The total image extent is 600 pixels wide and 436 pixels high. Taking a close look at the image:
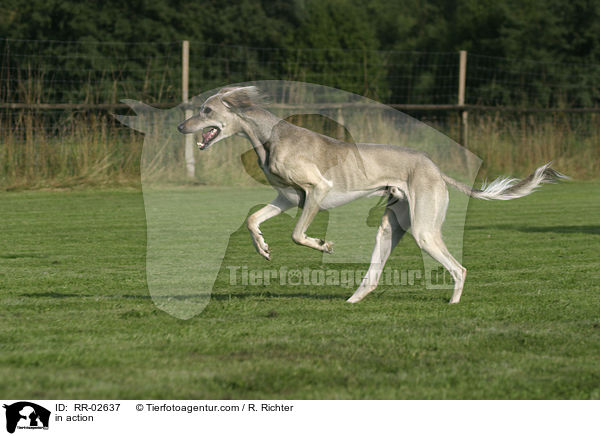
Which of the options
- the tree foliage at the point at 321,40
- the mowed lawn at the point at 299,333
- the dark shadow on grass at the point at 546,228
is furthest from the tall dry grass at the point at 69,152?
the tree foliage at the point at 321,40

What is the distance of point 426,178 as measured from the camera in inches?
276

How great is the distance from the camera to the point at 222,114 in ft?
23.9

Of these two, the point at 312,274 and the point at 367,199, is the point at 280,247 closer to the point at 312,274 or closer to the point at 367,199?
the point at 312,274

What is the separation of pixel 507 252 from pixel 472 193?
320 centimetres

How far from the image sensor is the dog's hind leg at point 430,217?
7.01 metres

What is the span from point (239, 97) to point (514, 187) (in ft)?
8.49

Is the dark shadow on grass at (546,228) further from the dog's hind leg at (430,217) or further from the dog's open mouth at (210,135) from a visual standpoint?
the dog's open mouth at (210,135)

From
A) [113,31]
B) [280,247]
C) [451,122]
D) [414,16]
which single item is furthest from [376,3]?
[280,247]

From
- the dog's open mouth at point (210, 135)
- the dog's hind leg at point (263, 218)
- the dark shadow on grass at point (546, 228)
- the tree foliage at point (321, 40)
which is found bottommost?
the dark shadow on grass at point (546, 228)

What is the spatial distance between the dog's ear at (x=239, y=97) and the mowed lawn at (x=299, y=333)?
1674 mm

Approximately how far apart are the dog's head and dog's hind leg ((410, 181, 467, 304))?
164 centimetres

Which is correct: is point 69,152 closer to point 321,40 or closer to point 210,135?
point 210,135

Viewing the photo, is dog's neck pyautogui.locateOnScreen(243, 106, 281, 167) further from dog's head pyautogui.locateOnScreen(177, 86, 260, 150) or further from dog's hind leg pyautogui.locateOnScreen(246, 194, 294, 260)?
dog's hind leg pyautogui.locateOnScreen(246, 194, 294, 260)
